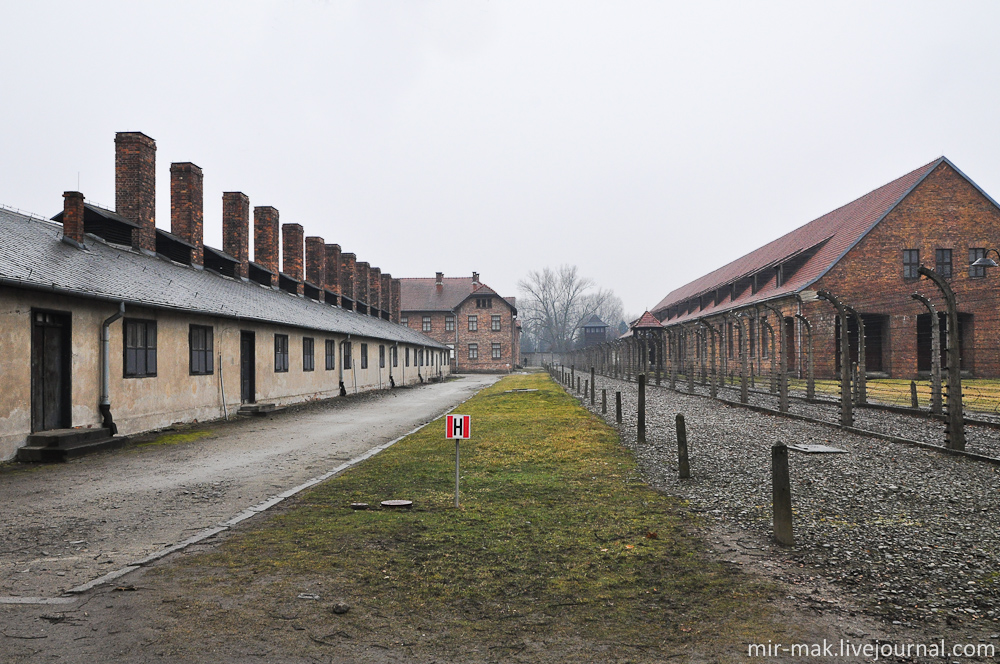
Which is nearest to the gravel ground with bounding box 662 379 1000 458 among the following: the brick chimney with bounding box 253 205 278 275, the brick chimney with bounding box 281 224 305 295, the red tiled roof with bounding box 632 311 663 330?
the brick chimney with bounding box 253 205 278 275

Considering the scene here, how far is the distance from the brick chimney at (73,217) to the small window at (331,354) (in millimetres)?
10646

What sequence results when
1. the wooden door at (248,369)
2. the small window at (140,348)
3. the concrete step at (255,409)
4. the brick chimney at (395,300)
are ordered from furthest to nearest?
the brick chimney at (395,300) < the wooden door at (248,369) < the concrete step at (255,409) < the small window at (140,348)

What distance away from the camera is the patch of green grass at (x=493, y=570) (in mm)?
3613

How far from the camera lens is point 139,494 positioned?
7453 millimetres

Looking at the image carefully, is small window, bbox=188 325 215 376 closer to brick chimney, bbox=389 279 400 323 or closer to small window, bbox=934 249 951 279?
small window, bbox=934 249 951 279

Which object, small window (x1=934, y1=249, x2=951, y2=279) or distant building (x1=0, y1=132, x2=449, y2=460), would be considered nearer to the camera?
distant building (x1=0, y1=132, x2=449, y2=460)

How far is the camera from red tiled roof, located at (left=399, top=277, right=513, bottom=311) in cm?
6712

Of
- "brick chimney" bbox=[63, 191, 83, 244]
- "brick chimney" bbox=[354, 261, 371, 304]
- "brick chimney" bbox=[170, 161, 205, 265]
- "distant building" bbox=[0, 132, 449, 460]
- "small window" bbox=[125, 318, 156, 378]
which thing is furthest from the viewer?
"brick chimney" bbox=[354, 261, 371, 304]

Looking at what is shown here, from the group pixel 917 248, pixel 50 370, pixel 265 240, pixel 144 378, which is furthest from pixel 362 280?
pixel 50 370

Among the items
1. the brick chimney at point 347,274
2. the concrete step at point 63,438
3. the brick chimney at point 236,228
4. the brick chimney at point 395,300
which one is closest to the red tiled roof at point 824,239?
the brick chimney at point 347,274

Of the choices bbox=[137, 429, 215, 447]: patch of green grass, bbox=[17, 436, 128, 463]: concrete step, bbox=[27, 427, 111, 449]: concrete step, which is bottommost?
bbox=[137, 429, 215, 447]: patch of green grass

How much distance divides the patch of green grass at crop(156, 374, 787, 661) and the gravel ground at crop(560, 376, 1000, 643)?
27.0 inches

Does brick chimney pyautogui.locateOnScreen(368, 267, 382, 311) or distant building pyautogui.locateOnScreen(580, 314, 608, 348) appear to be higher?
brick chimney pyautogui.locateOnScreen(368, 267, 382, 311)

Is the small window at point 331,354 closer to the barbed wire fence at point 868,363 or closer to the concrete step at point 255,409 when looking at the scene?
the concrete step at point 255,409
